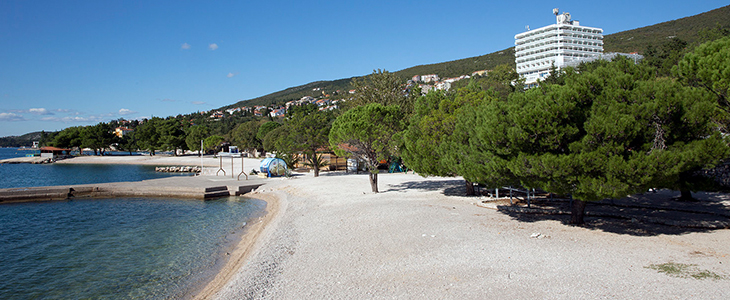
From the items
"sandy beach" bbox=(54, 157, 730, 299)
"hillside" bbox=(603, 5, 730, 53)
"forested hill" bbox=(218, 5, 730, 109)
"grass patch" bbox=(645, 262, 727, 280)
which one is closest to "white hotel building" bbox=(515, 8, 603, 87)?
"forested hill" bbox=(218, 5, 730, 109)

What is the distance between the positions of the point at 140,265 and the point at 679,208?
15.9m

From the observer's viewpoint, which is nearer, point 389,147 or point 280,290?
point 280,290

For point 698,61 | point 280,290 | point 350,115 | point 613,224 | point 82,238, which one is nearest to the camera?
point 280,290

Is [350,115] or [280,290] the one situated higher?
[350,115]

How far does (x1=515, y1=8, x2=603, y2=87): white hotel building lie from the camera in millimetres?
113562

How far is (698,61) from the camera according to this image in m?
8.16

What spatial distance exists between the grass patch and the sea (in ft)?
28.6

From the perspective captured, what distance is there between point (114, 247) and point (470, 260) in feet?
36.5

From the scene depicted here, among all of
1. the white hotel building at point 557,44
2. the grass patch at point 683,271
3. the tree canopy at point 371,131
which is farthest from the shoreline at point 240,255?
the white hotel building at point 557,44

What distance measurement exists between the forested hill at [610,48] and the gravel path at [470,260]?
34.6m

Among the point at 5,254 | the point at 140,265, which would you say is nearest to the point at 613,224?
the point at 140,265

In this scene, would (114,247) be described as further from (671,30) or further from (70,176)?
(671,30)

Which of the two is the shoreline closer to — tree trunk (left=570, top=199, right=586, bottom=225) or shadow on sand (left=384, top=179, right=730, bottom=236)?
shadow on sand (left=384, top=179, right=730, bottom=236)

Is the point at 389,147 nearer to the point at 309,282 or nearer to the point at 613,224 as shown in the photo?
the point at 613,224
